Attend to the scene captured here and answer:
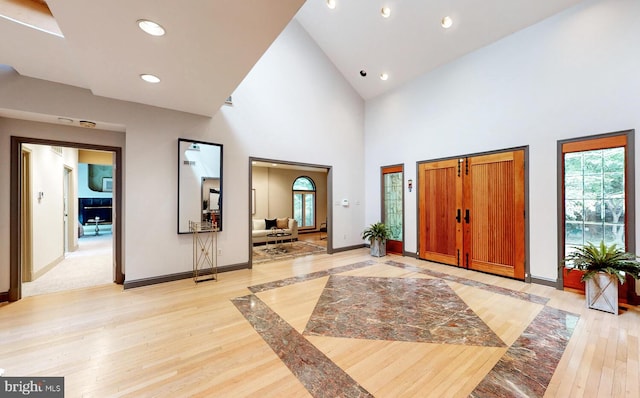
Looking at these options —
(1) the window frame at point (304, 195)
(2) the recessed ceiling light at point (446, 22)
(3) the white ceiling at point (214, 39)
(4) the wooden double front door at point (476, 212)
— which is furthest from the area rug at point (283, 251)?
(2) the recessed ceiling light at point (446, 22)

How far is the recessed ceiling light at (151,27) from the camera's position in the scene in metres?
1.97

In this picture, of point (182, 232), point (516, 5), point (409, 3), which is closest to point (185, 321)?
point (182, 232)

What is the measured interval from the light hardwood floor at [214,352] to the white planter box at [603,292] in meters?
0.14

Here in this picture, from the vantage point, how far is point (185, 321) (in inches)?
111

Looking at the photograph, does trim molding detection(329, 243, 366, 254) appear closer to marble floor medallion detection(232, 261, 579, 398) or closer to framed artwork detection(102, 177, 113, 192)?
marble floor medallion detection(232, 261, 579, 398)

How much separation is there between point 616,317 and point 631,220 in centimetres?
132

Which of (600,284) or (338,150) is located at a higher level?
(338,150)

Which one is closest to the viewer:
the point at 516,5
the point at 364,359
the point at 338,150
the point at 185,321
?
the point at 364,359

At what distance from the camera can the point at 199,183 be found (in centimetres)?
433

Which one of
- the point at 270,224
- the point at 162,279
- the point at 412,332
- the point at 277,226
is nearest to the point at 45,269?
the point at 162,279

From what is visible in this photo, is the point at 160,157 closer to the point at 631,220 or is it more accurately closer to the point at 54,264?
the point at 54,264

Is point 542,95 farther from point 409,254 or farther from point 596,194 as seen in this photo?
point 409,254

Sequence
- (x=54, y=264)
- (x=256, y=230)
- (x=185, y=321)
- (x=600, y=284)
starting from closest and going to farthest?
(x=185, y=321) → (x=600, y=284) → (x=54, y=264) → (x=256, y=230)

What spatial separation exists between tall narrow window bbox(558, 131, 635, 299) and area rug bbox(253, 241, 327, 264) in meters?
4.82
